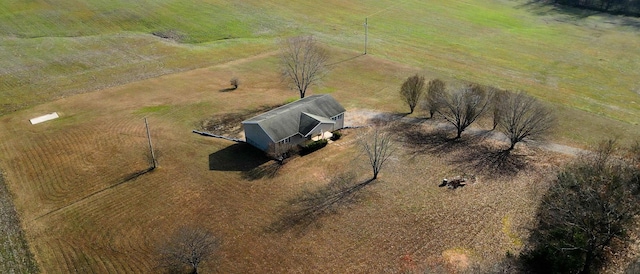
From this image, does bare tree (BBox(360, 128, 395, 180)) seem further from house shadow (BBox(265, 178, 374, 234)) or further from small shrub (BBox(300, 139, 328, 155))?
small shrub (BBox(300, 139, 328, 155))

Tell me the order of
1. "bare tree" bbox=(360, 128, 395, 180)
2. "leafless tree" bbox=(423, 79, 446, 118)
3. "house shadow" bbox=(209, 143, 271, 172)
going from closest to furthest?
"bare tree" bbox=(360, 128, 395, 180) < "house shadow" bbox=(209, 143, 271, 172) < "leafless tree" bbox=(423, 79, 446, 118)

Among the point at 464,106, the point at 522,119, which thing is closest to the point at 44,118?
the point at 464,106

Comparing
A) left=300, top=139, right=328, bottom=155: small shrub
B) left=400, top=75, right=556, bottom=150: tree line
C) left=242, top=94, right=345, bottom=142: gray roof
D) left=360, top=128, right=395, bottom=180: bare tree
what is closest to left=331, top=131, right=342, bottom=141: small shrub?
left=242, top=94, right=345, bottom=142: gray roof

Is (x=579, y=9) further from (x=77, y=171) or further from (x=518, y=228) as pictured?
(x=77, y=171)

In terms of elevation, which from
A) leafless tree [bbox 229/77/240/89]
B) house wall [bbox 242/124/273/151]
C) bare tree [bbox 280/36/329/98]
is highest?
bare tree [bbox 280/36/329/98]

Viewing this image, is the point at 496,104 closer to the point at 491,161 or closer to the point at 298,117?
the point at 491,161

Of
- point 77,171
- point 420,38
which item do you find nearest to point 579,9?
point 420,38
